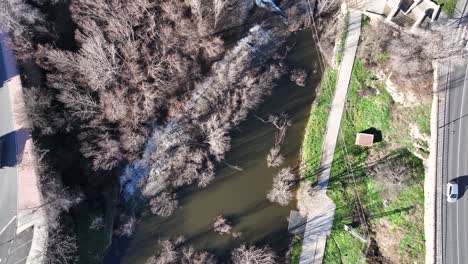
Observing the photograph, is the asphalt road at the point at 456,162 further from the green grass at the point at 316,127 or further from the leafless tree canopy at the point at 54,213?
the leafless tree canopy at the point at 54,213

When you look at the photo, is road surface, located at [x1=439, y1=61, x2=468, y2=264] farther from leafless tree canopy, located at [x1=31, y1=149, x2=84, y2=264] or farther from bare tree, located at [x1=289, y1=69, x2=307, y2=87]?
leafless tree canopy, located at [x1=31, y1=149, x2=84, y2=264]

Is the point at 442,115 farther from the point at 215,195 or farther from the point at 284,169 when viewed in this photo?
the point at 215,195

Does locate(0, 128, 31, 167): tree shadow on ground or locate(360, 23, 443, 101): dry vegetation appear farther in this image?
locate(360, 23, 443, 101): dry vegetation

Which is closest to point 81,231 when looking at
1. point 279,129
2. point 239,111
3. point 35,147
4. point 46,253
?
point 46,253

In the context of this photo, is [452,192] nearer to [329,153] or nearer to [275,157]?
[329,153]

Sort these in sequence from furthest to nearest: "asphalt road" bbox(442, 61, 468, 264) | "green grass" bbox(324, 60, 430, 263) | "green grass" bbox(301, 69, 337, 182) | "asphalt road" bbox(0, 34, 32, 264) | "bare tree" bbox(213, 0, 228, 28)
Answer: "green grass" bbox(301, 69, 337, 182) → "green grass" bbox(324, 60, 430, 263) → "bare tree" bbox(213, 0, 228, 28) → "asphalt road" bbox(442, 61, 468, 264) → "asphalt road" bbox(0, 34, 32, 264)

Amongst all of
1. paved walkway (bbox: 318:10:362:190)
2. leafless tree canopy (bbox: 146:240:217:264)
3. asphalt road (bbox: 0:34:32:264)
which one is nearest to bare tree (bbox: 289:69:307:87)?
paved walkway (bbox: 318:10:362:190)
